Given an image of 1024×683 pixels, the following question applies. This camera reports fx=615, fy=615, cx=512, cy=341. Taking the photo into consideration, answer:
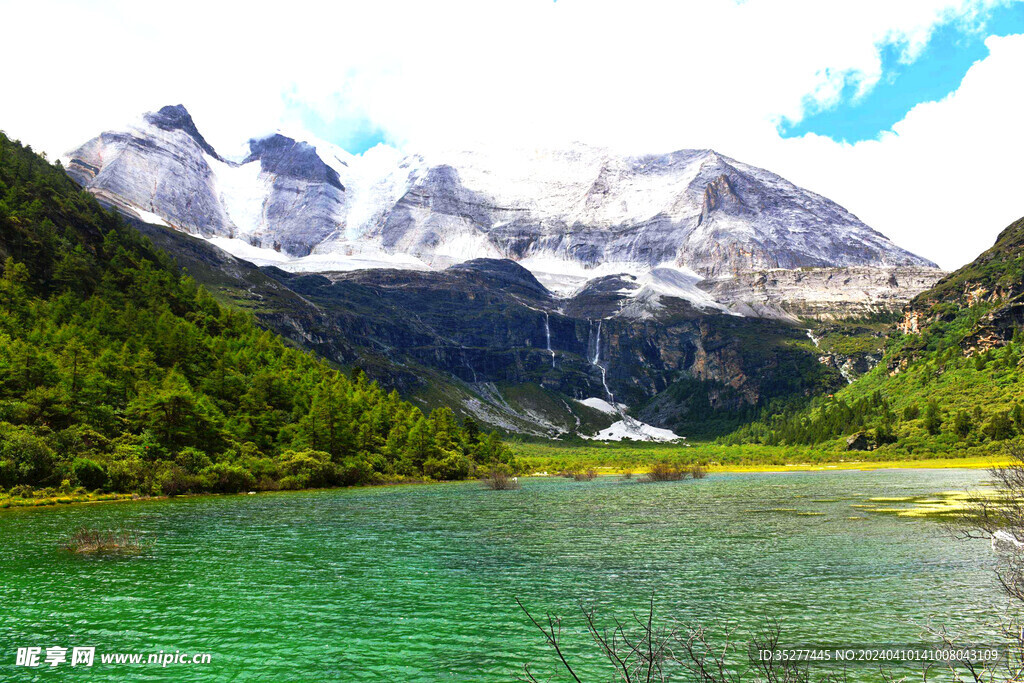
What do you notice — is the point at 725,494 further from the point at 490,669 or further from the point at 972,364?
the point at 972,364

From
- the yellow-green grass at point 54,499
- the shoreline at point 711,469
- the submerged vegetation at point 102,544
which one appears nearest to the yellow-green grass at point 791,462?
the shoreline at point 711,469

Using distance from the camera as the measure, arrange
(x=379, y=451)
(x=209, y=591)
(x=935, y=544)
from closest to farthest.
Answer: (x=209, y=591), (x=935, y=544), (x=379, y=451)

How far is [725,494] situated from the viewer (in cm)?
7681

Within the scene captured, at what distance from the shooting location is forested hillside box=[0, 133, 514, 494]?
6894cm

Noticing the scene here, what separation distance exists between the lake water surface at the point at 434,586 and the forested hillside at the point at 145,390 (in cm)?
2018

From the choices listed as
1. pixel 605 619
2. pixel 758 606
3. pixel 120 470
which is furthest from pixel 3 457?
pixel 758 606

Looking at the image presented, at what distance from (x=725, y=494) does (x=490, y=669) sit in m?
65.9

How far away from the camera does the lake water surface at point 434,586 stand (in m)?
19.4

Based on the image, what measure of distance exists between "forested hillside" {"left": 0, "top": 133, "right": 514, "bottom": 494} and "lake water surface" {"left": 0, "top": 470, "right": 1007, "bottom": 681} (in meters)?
20.2

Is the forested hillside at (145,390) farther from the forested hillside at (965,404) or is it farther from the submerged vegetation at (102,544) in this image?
the forested hillside at (965,404)

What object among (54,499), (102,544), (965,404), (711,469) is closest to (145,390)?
(54,499)

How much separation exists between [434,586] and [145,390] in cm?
7127
